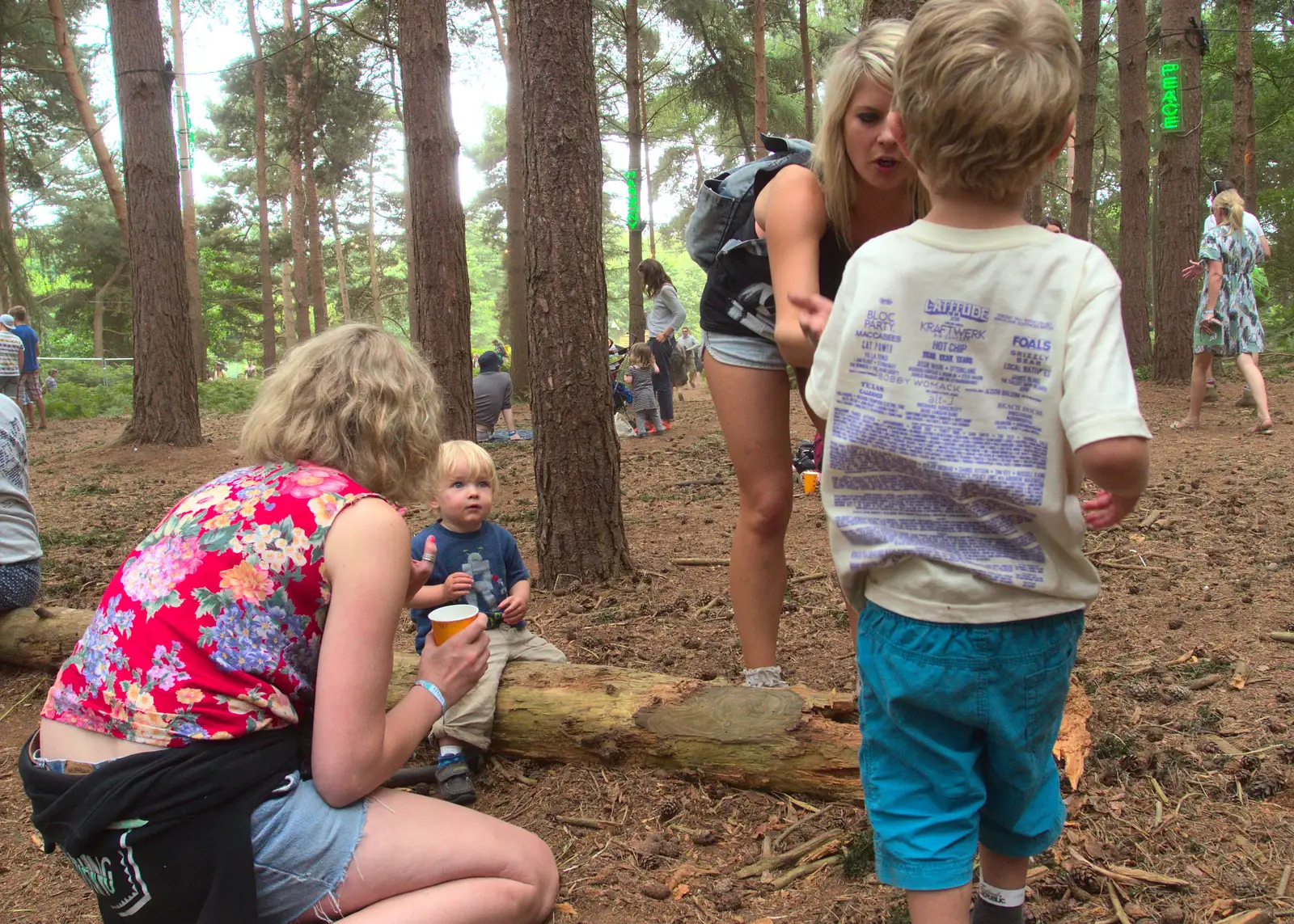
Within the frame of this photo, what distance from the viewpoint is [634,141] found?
54.7ft

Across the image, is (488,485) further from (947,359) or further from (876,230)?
(947,359)

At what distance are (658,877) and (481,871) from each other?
564 mm

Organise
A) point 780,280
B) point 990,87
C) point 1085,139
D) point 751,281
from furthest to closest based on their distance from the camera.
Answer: point 1085,139
point 751,281
point 780,280
point 990,87

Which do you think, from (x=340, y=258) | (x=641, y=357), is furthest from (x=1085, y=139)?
(x=340, y=258)

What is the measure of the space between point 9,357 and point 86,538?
756 centimetres

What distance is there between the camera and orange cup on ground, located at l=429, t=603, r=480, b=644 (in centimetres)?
231

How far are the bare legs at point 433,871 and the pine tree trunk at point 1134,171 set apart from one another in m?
12.4

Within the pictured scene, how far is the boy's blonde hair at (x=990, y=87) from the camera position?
133 centimetres

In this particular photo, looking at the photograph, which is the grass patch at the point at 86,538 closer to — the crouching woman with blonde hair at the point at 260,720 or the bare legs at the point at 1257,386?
the crouching woman with blonde hair at the point at 260,720

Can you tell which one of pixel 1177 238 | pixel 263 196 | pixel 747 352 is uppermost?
pixel 263 196

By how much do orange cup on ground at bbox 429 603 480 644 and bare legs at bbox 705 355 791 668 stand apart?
787mm

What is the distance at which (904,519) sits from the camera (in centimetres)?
151

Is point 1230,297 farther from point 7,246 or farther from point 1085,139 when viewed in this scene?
point 7,246

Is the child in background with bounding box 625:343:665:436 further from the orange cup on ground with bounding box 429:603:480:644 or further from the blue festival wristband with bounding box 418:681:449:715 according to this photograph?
the blue festival wristband with bounding box 418:681:449:715
